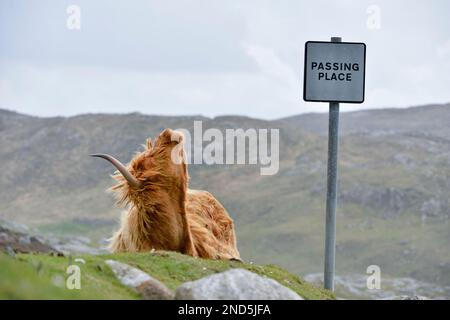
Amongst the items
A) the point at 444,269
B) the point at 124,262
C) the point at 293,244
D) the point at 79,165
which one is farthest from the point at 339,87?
the point at 79,165

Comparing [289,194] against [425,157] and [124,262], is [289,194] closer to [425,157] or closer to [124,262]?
[425,157]

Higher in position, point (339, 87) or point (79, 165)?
point (339, 87)

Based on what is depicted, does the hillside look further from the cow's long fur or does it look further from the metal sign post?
the cow's long fur

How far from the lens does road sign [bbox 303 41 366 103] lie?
17375mm

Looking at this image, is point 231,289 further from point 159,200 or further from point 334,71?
point 334,71

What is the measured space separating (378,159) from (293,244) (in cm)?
3667

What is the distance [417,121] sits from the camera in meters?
191

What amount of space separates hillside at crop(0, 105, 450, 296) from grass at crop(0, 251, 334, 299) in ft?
265

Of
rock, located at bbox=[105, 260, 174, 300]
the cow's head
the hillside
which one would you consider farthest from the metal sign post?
the hillside

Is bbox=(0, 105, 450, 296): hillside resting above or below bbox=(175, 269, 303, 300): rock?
below

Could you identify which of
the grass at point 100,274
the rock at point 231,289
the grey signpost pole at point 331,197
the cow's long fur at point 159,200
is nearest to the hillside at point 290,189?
the grey signpost pole at point 331,197

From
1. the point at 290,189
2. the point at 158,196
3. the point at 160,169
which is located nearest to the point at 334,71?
the point at 160,169

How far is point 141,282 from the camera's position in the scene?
13.3 m
